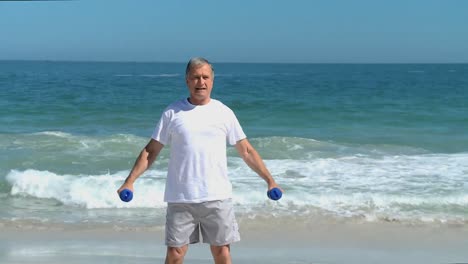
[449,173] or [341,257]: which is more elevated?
[449,173]

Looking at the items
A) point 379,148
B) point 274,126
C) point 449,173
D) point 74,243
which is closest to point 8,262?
point 74,243

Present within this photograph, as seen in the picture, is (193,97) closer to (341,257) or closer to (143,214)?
(341,257)

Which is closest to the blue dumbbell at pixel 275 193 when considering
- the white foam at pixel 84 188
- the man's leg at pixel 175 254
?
the man's leg at pixel 175 254

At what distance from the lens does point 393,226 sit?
729 centimetres

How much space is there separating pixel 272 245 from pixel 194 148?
2774mm

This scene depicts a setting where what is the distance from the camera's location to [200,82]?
3.99m

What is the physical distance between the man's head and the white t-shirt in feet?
0.21

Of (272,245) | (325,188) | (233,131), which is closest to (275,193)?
(233,131)

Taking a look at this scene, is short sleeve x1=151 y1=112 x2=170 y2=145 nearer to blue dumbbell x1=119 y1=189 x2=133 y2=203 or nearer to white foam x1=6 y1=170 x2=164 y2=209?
blue dumbbell x1=119 y1=189 x2=133 y2=203

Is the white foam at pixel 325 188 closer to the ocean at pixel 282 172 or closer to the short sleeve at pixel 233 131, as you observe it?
the ocean at pixel 282 172

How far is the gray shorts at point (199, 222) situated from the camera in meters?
4.05

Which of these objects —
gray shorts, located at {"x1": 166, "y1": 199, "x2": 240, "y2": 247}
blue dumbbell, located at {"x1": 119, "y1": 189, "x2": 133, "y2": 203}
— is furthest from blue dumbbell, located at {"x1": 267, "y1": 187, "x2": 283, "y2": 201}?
blue dumbbell, located at {"x1": 119, "y1": 189, "x2": 133, "y2": 203}

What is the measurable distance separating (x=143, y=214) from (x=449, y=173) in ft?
16.3

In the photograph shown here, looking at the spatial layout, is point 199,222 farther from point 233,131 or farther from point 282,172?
point 282,172
